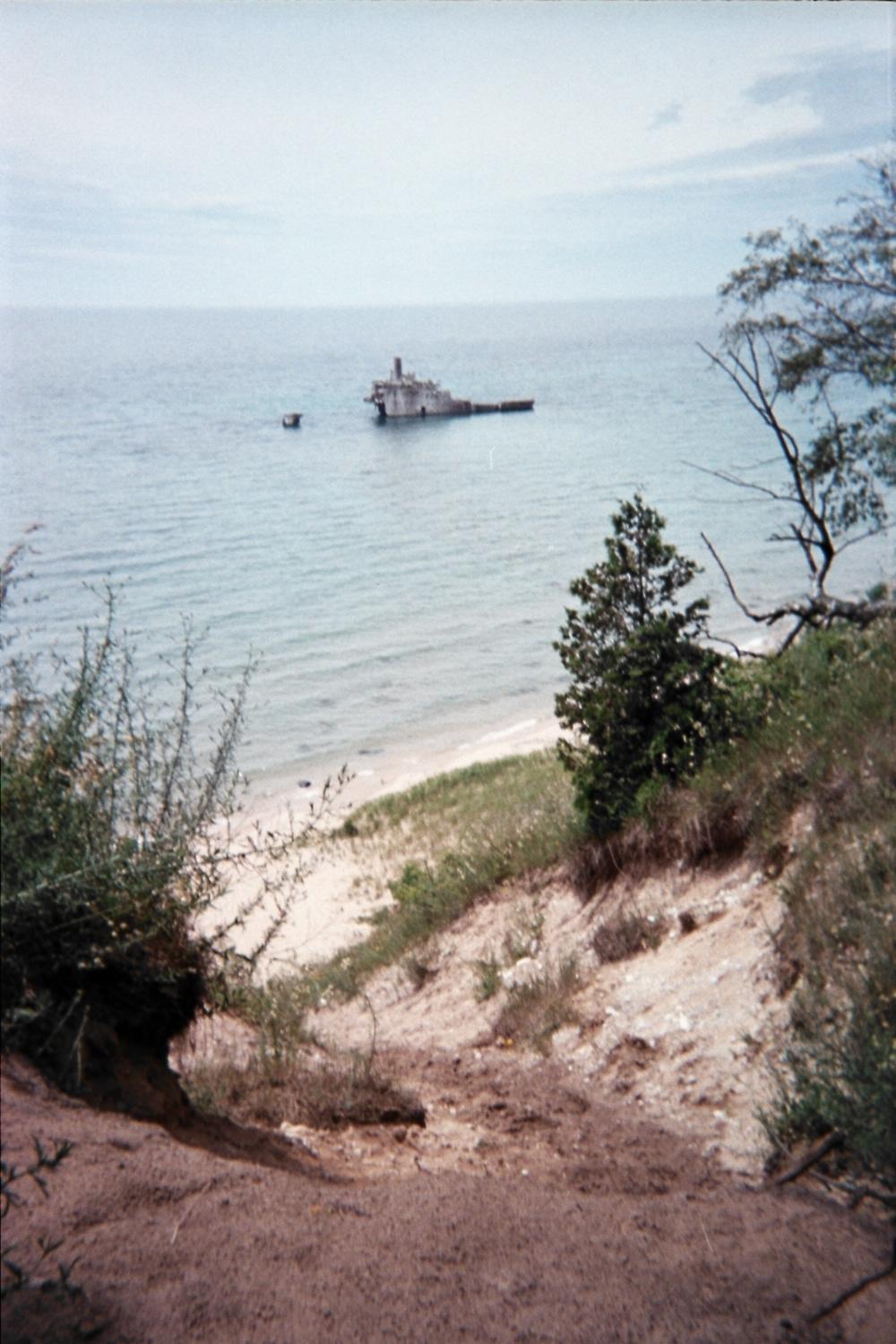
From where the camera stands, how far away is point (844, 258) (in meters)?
14.6

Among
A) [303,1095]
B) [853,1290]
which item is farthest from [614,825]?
[853,1290]

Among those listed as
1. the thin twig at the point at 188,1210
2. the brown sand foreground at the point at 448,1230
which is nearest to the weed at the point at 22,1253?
the brown sand foreground at the point at 448,1230

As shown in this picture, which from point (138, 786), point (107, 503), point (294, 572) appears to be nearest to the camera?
point (138, 786)

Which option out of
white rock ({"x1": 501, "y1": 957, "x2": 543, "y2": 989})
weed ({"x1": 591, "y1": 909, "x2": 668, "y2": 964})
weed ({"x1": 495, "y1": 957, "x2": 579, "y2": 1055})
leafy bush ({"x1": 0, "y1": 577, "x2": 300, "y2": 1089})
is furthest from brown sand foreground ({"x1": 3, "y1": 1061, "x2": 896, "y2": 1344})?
white rock ({"x1": 501, "y1": 957, "x2": 543, "y2": 989})

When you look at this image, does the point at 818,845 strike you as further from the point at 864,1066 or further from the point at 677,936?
the point at 864,1066

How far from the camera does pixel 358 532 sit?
43.6m

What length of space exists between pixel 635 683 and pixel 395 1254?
6259 millimetres

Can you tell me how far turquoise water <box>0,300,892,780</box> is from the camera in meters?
26.2

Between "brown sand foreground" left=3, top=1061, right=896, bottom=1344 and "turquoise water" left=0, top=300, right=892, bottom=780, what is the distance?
3.00m

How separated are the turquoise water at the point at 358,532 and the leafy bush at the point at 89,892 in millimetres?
1011

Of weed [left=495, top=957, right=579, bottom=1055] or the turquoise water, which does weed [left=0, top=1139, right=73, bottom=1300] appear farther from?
weed [left=495, top=957, right=579, bottom=1055]

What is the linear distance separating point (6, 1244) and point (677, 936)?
5347 mm

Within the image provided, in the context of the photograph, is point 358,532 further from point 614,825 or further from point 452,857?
point 614,825

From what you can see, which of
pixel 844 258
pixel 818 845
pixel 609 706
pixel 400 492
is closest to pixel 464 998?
pixel 609 706
